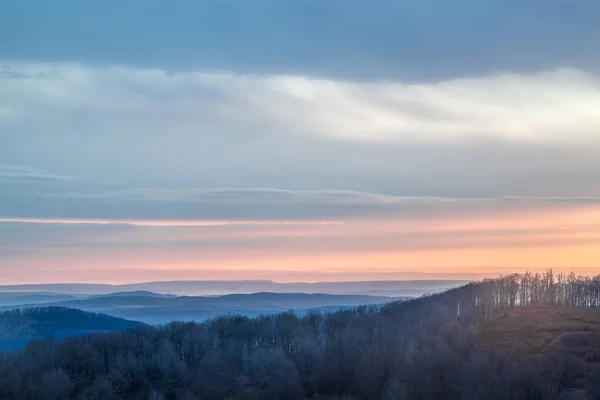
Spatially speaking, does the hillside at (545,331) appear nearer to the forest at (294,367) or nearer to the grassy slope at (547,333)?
the grassy slope at (547,333)

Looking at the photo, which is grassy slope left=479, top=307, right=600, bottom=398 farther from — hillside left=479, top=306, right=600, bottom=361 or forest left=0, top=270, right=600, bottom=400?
forest left=0, top=270, right=600, bottom=400

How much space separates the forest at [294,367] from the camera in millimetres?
103125

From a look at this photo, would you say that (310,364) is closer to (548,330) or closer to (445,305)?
(548,330)

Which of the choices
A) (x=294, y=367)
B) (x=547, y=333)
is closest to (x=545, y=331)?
(x=547, y=333)

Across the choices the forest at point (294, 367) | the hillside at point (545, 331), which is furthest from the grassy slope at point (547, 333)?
the forest at point (294, 367)

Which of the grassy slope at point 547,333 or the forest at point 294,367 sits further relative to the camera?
the grassy slope at point 547,333

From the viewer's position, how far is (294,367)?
130875 mm

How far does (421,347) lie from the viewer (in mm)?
128250

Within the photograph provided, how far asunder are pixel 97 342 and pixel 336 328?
5339 cm

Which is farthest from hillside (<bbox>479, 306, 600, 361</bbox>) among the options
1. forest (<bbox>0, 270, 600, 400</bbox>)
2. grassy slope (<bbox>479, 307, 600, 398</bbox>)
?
forest (<bbox>0, 270, 600, 400</bbox>)

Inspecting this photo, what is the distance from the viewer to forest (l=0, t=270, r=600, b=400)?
103125 millimetres

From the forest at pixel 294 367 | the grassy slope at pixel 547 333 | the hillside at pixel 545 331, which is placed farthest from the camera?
the hillside at pixel 545 331

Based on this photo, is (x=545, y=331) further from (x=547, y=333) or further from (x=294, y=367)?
(x=294, y=367)

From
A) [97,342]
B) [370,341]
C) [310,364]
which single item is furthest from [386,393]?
[97,342]
